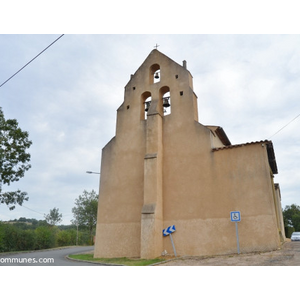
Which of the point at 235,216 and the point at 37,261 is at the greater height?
the point at 235,216

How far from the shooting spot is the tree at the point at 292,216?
6218 centimetres

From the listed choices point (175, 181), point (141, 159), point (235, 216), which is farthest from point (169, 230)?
point (141, 159)

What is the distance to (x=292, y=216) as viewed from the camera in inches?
2511

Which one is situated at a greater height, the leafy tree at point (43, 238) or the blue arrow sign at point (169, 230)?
the blue arrow sign at point (169, 230)

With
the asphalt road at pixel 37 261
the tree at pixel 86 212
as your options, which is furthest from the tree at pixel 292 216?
the asphalt road at pixel 37 261

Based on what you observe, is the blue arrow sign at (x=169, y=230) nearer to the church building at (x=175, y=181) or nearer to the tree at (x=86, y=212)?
the church building at (x=175, y=181)

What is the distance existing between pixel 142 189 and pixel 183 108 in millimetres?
5881

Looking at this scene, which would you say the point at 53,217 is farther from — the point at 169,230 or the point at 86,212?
the point at 169,230

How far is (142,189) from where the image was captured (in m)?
16.7

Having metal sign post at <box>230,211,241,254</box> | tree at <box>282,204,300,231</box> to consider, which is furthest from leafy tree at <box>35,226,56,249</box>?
tree at <box>282,204,300,231</box>

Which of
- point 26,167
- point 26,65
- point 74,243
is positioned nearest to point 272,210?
point 26,65

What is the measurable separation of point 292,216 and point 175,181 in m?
59.7

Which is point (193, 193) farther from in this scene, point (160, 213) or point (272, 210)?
point (272, 210)

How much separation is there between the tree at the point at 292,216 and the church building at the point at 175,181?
53.0 meters
